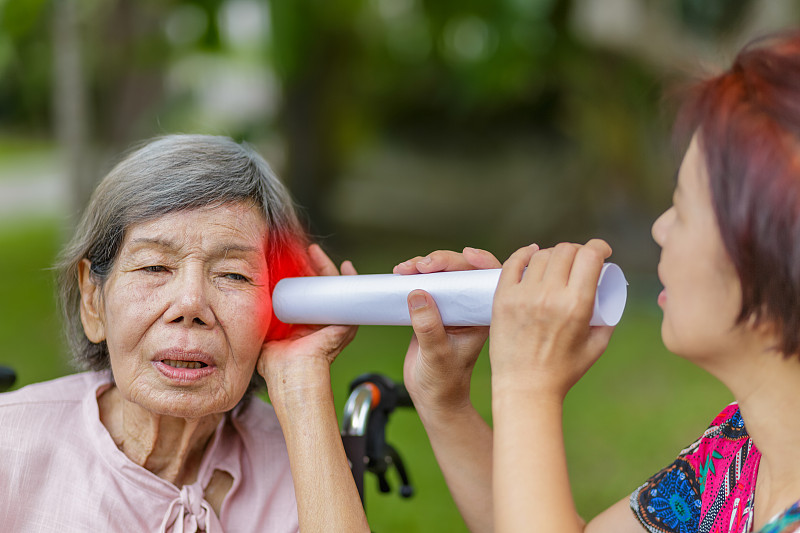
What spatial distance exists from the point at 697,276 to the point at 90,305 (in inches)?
55.2

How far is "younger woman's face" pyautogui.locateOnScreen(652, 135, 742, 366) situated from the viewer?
1306 millimetres

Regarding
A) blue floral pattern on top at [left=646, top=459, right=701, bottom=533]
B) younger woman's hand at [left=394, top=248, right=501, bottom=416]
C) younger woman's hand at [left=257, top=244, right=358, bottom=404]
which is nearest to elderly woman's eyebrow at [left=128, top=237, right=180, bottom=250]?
younger woman's hand at [left=257, top=244, right=358, bottom=404]

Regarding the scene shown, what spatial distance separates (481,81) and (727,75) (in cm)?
730

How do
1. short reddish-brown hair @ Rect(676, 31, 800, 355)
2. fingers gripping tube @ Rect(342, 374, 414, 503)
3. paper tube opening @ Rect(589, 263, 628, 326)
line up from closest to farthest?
short reddish-brown hair @ Rect(676, 31, 800, 355) → paper tube opening @ Rect(589, 263, 628, 326) → fingers gripping tube @ Rect(342, 374, 414, 503)

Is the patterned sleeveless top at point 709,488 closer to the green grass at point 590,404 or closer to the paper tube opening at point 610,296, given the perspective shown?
the paper tube opening at point 610,296

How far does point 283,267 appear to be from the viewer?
2049mm

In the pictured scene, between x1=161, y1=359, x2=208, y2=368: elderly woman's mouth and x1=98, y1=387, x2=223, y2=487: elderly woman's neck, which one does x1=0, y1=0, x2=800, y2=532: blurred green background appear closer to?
x1=98, y1=387, x2=223, y2=487: elderly woman's neck

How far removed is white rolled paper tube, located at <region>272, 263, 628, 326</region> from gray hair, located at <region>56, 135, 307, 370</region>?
0.51 feet

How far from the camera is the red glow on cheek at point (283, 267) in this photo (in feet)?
6.55

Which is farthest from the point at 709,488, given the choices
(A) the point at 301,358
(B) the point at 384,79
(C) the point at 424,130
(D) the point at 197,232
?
(C) the point at 424,130

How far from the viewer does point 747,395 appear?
1.41m

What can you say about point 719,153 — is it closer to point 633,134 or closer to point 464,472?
point 464,472

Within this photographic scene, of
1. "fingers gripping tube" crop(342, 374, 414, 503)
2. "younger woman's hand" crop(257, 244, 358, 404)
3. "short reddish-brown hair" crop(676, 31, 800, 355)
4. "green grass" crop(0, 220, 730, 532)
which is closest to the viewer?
"short reddish-brown hair" crop(676, 31, 800, 355)

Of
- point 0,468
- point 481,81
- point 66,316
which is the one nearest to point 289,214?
point 66,316
